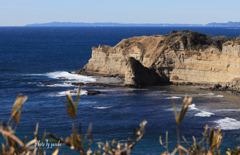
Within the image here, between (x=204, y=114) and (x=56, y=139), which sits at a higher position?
(x=56, y=139)

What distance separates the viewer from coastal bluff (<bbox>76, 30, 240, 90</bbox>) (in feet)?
204

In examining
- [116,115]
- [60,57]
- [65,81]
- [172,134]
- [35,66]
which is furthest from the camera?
[60,57]

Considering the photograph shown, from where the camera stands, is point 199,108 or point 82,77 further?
point 82,77

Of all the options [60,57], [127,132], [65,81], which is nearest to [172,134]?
[127,132]

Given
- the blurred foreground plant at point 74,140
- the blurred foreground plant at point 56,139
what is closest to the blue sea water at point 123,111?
→ the blurred foreground plant at point 74,140

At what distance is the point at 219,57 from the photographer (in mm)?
63500

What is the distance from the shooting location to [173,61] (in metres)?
71.1

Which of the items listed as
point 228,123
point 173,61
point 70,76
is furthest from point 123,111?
point 70,76

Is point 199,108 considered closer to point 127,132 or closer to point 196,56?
point 127,132

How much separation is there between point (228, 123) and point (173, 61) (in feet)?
101

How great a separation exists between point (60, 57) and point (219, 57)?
69.3 metres

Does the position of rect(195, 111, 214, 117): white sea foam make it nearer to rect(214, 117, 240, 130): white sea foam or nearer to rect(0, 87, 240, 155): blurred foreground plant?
rect(214, 117, 240, 130): white sea foam

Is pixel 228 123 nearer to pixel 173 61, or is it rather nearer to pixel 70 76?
pixel 173 61

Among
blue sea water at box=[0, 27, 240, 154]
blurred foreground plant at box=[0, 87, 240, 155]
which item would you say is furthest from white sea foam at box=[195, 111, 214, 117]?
blurred foreground plant at box=[0, 87, 240, 155]
